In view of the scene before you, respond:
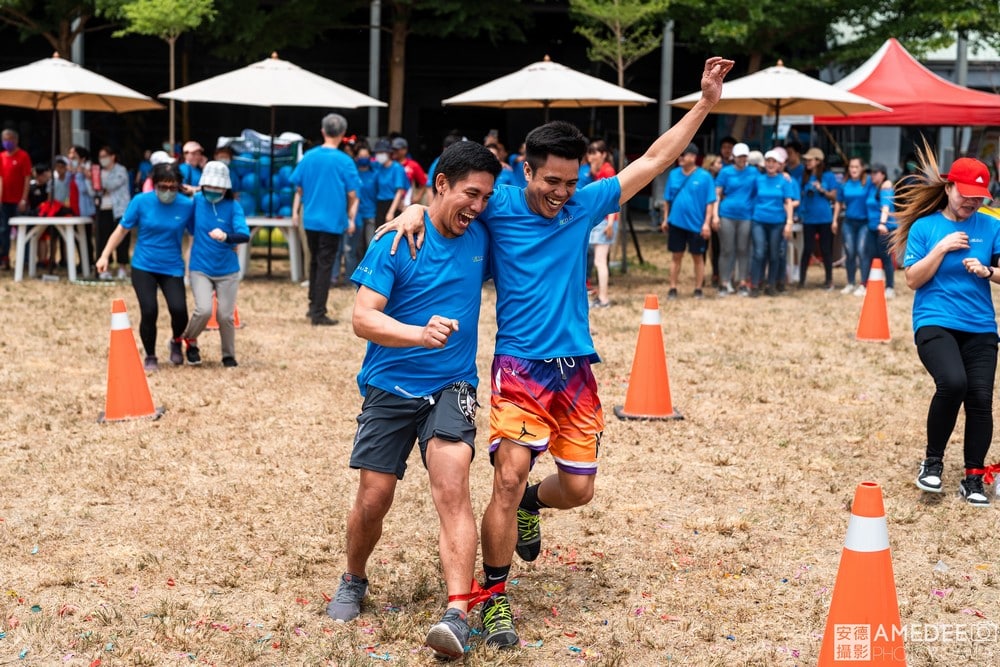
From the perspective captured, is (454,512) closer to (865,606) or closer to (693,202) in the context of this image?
(865,606)

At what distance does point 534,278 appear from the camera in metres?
4.52

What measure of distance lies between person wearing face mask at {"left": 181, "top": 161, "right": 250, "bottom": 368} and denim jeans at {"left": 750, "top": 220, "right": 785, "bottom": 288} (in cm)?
798

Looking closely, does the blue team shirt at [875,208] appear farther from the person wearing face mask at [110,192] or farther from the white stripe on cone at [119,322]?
the white stripe on cone at [119,322]

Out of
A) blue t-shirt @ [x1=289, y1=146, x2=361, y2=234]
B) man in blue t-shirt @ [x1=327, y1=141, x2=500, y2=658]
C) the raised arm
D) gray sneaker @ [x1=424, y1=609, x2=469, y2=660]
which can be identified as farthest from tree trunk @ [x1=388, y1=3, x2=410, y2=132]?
gray sneaker @ [x1=424, y1=609, x2=469, y2=660]

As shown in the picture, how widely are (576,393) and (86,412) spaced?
16.4 feet

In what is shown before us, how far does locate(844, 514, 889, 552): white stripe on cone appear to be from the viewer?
3.84 metres

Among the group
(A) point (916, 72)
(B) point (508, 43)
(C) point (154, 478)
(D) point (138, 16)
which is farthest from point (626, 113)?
(C) point (154, 478)

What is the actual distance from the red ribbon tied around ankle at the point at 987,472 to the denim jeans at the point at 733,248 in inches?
357

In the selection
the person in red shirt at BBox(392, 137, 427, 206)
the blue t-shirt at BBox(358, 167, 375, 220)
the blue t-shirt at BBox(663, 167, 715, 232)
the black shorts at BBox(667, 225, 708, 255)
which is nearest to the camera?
the blue t-shirt at BBox(663, 167, 715, 232)

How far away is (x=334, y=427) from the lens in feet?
26.7

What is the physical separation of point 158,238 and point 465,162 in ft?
19.0

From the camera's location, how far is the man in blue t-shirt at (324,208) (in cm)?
1255

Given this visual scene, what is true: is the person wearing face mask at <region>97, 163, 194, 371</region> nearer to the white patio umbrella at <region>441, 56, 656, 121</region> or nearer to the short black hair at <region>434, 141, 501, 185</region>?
the short black hair at <region>434, 141, 501, 185</region>

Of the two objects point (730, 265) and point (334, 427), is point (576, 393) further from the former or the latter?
point (730, 265)
